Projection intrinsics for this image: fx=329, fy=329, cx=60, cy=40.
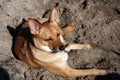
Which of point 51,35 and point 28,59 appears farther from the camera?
point 28,59

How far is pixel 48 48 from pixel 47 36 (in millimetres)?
254

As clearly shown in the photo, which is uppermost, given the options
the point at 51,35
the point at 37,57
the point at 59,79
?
the point at 51,35

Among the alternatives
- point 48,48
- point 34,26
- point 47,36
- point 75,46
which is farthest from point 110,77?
point 34,26

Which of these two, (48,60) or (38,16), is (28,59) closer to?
(48,60)

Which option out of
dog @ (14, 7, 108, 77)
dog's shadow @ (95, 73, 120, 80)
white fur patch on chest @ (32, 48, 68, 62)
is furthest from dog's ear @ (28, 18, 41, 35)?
dog's shadow @ (95, 73, 120, 80)

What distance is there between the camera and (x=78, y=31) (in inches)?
272

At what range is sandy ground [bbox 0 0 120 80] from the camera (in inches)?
243

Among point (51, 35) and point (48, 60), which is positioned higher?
point (51, 35)

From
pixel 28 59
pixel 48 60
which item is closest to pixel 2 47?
pixel 28 59

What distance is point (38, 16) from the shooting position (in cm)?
755

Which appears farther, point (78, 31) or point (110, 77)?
point (78, 31)

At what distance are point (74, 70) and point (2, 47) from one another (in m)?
1.66

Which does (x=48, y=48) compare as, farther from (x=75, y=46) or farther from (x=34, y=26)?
(x=75, y=46)

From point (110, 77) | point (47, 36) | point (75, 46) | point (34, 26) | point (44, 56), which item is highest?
point (34, 26)
